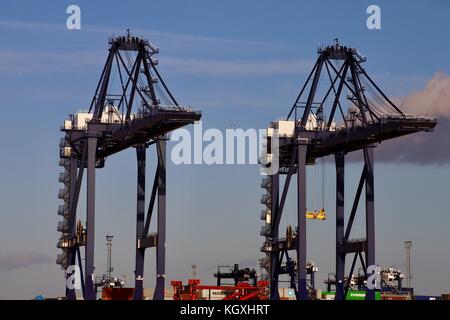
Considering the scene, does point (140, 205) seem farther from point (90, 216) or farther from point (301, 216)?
point (301, 216)

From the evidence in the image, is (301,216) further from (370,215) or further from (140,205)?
(140,205)

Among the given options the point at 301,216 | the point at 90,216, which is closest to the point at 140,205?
the point at 90,216

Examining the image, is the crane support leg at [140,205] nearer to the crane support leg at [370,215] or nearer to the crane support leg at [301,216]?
the crane support leg at [301,216]

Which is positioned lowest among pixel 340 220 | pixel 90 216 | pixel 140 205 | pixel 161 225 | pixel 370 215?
pixel 161 225

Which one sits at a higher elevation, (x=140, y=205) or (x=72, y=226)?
(x=140, y=205)

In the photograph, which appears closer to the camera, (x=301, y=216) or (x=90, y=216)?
(x=90, y=216)

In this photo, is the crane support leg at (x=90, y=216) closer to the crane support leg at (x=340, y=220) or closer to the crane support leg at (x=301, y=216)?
the crane support leg at (x=301, y=216)

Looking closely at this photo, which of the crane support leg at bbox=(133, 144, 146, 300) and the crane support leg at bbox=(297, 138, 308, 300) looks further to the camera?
the crane support leg at bbox=(133, 144, 146, 300)

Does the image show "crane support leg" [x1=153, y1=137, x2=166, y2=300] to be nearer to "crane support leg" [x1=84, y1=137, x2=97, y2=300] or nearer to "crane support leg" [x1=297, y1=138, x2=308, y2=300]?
"crane support leg" [x1=84, y1=137, x2=97, y2=300]

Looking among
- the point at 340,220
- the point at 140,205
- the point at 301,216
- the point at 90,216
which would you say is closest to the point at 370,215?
the point at 340,220

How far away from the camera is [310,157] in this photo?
4382 inches

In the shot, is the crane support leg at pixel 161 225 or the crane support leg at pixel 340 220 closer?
the crane support leg at pixel 161 225
